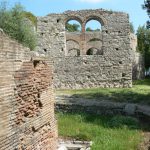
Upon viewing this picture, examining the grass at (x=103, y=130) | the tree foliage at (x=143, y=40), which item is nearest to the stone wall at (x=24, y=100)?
the grass at (x=103, y=130)

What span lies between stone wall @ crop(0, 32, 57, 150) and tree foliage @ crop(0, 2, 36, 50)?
1523 centimetres

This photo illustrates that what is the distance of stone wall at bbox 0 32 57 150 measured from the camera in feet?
22.4

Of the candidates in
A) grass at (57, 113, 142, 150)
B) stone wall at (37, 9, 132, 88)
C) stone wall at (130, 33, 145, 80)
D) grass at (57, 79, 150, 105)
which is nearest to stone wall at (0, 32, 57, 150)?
grass at (57, 113, 142, 150)

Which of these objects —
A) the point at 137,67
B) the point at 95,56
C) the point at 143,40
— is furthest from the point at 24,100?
the point at 143,40

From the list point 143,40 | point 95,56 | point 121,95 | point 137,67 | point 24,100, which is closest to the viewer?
point 24,100

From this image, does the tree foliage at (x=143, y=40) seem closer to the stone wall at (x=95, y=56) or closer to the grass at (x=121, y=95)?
the stone wall at (x=95, y=56)

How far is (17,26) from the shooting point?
80.7ft

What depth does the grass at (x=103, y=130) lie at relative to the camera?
11.1 meters

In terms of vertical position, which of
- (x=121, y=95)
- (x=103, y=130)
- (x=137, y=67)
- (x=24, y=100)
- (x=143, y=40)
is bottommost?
(x=103, y=130)

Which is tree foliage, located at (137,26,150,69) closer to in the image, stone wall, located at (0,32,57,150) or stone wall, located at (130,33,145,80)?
stone wall, located at (130,33,145,80)

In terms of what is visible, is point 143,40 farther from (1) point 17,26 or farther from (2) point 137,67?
(1) point 17,26

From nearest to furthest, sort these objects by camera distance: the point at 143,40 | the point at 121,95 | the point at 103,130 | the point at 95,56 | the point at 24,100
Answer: the point at 24,100
the point at 103,130
the point at 121,95
the point at 95,56
the point at 143,40

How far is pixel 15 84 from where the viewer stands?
7.24 m

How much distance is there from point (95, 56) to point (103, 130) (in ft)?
39.6
